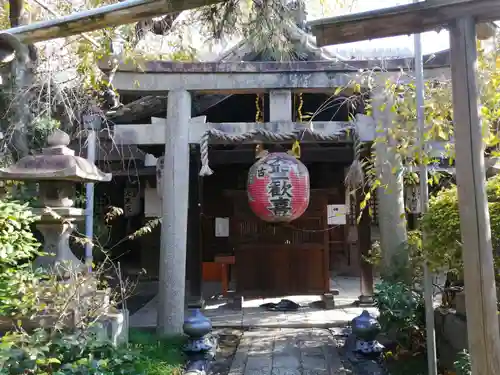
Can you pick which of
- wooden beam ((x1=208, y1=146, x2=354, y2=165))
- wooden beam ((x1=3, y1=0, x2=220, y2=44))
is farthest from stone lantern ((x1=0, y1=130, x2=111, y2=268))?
wooden beam ((x1=208, y1=146, x2=354, y2=165))

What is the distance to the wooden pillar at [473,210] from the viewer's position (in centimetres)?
272

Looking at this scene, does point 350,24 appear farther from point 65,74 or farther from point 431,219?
point 65,74

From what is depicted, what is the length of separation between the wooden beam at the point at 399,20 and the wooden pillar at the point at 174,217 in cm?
414

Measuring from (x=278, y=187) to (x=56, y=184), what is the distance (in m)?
2.82

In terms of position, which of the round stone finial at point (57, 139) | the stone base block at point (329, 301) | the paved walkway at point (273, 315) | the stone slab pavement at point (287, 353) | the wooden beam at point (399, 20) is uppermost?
the wooden beam at point (399, 20)

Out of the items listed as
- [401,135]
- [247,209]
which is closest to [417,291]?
[401,135]

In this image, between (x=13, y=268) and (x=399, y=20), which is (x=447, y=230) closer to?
(x=399, y=20)

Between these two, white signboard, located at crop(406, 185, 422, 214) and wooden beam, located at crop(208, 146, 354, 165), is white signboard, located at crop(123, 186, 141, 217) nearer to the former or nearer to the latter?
wooden beam, located at crop(208, 146, 354, 165)

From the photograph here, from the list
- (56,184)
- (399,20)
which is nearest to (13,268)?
(56,184)

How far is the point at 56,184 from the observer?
5.40 metres

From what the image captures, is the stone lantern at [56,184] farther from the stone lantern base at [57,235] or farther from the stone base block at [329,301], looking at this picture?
the stone base block at [329,301]

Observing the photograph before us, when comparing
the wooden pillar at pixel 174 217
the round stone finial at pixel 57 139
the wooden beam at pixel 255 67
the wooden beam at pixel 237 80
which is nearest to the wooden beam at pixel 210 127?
the wooden pillar at pixel 174 217

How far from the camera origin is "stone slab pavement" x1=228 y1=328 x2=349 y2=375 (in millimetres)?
5762

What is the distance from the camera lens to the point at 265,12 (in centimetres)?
475
